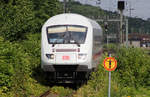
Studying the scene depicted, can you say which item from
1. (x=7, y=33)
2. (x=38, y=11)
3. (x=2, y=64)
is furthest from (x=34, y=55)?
(x=38, y=11)

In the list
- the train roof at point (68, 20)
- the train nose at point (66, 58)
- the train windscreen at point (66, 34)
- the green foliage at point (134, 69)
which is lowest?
Result: the green foliage at point (134, 69)

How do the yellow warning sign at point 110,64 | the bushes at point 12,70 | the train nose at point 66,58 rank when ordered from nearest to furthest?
the yellow warning sign at point 110,64 → the bushes at point 12,70 → the train nose at point 66,58

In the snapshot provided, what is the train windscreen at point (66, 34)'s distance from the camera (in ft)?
49.3

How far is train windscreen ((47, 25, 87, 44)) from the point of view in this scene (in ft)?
49.3

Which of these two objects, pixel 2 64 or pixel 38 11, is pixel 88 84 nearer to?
pixel 2 64

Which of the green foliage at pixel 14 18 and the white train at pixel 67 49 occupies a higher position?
the green foliage at pixel 14 18

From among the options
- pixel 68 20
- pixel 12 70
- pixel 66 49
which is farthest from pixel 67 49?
pixel 12 70

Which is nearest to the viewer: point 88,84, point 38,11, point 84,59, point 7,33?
point 84,59

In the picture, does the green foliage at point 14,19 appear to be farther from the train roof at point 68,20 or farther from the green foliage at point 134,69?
the green foliage at point 134,69

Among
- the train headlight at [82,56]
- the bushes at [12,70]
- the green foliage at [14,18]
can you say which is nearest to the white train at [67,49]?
the train headlight at [82,56]

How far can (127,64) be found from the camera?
1780 centimetres

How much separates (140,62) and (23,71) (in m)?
7.00

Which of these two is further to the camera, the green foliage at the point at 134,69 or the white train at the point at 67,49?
the green foliage at the point at 134,69

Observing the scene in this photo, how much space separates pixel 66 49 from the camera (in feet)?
48.2
